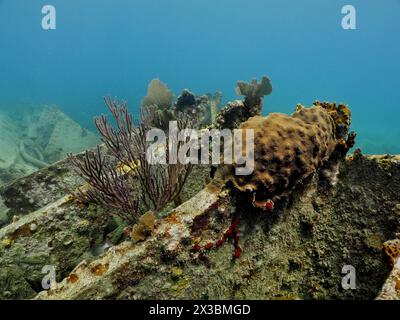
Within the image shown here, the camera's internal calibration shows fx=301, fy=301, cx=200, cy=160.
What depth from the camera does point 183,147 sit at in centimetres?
366

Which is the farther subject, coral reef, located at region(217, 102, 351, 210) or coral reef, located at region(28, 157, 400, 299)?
coral reef, located at region(217, 102, 351, 210)

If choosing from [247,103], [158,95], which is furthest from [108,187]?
[158,95]

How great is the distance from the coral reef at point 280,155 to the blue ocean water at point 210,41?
149724 millimetres

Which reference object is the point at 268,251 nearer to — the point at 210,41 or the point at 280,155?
the point at 280,155

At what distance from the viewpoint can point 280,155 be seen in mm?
3336

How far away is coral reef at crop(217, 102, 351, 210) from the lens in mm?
3318

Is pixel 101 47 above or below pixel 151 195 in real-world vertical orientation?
above

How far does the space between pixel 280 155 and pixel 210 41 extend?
198597 mm

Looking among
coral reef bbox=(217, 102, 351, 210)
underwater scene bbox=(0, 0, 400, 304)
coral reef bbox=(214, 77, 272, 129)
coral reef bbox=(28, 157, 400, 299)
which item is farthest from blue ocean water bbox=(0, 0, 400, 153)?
coral reef bbox=(28, 157, 400, 299)

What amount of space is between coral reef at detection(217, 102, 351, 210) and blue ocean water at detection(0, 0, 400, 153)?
491ft

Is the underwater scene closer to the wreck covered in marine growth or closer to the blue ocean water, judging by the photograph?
the wreck covered in marine growth

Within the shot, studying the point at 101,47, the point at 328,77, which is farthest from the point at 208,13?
the point at 328,77

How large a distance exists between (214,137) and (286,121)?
138 centimetres
